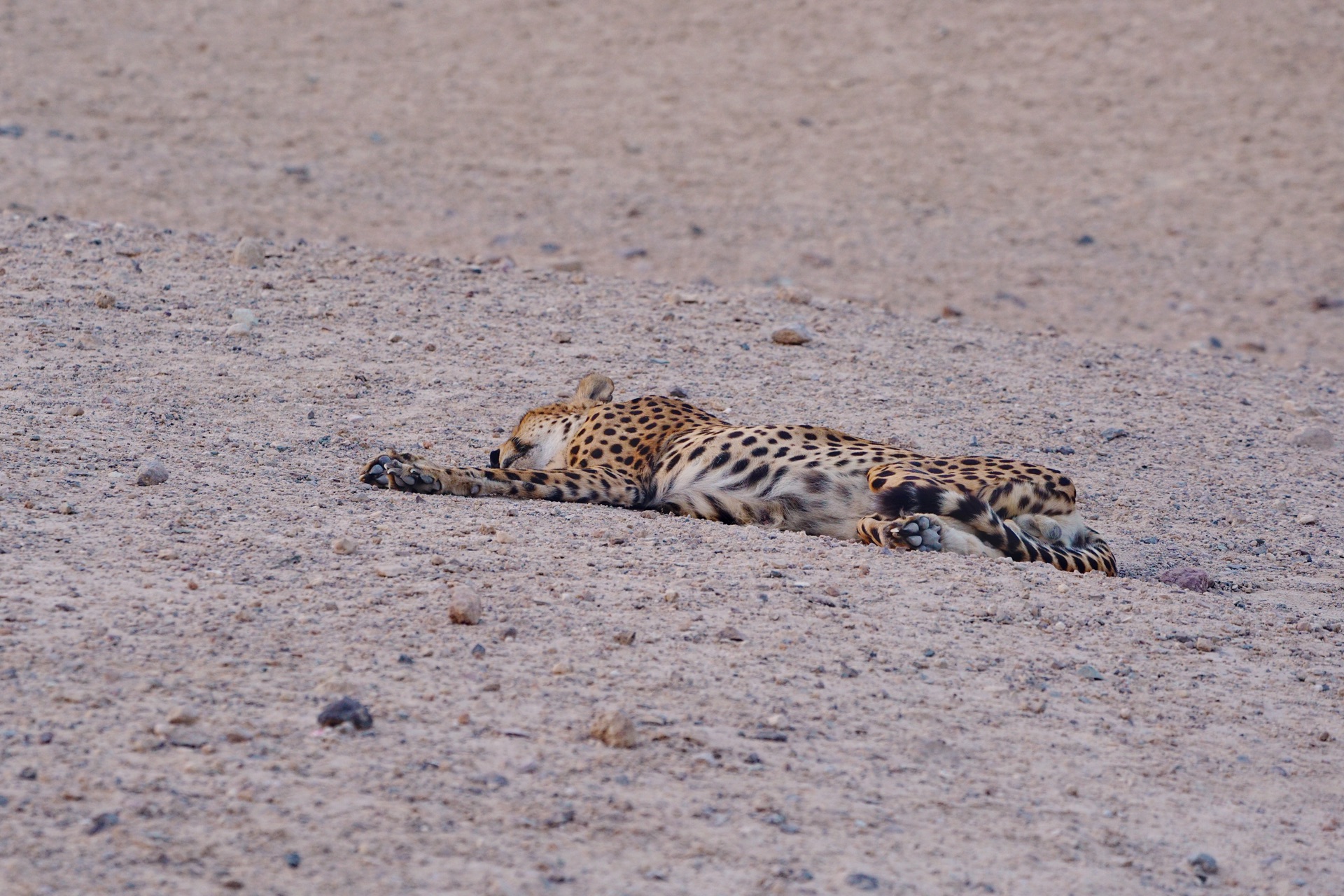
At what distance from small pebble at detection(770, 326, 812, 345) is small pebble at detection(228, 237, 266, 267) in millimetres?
2524

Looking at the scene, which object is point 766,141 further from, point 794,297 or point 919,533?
point 919,533

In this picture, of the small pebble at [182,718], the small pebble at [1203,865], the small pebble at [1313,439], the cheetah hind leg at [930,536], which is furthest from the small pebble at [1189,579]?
the small pebble at [182,718]

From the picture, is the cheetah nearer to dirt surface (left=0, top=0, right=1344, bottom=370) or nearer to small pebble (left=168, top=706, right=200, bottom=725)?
small pebble (left=168, top=706, right=200, bottom=725)

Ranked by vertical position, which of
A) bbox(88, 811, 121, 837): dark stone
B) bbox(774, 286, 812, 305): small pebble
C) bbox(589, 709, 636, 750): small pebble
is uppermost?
bbox(774, 286, 812, 305): small pebble

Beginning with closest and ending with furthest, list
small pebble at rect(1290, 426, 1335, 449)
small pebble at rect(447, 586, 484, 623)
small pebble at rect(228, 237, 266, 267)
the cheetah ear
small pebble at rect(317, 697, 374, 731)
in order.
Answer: small pebble at rect(317, 697, 374, 731), small pebble at rect(447, 586, 484, 623), the cheetah ear, small pebble at rect(1290, 426, 1335, 449), small pebble at rect(228, 237, 266, 267)

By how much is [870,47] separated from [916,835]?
40.2 ft

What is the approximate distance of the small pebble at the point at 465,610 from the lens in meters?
3.66

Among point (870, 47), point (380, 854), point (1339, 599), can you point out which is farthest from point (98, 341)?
point (870, 47)

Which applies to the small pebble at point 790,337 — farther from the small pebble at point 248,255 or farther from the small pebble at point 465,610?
the small pebble at point 465,610

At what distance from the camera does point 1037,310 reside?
10367 millimetres

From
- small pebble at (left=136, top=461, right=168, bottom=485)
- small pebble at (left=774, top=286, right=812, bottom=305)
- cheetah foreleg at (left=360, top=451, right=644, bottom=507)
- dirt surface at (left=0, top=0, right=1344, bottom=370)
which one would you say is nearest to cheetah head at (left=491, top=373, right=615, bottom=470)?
cheetah foreleg at (left=360, top=451, right=644, bottom=507)

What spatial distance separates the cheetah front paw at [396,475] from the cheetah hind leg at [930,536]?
146cm

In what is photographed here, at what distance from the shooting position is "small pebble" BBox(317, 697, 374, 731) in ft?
10.2

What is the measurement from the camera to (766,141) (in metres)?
13.0
